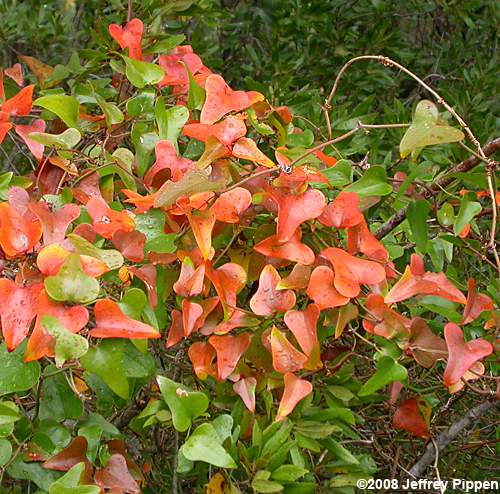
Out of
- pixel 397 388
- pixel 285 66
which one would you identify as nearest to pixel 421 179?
pixel 397 388

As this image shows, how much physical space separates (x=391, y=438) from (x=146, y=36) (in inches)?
34.0

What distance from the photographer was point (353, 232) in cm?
96

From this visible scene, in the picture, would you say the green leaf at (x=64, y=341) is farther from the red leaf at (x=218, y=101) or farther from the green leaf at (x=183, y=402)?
the red leaf at (x=218, y=101)

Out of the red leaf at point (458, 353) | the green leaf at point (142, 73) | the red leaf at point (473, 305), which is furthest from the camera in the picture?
the green leaf at point (142, 73)

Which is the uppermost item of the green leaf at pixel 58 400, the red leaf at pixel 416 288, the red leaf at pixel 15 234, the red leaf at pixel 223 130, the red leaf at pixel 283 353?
the red leaf at pixel 223 130

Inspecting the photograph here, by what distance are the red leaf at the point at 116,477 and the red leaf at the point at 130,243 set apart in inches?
9.2

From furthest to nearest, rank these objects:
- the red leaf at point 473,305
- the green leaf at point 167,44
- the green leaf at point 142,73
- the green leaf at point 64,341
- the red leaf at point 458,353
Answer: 1. the green leaf at point 167,44
2. the green leaf at point 142,73
3. the red leaf at point 473,305
4. the red leaf at point 458,353
5. the green leaf at point 64,341

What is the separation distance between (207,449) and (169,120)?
0.45m

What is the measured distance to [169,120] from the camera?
3.49ft

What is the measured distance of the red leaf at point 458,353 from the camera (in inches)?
33.5

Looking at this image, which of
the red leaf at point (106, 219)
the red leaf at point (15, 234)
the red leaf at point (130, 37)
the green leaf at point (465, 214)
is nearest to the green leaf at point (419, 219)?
the green leaf at point (465, 214)

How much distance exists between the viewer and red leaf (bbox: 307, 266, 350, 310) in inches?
34.3

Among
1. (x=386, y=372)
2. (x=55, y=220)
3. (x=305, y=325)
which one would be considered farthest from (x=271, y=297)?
(x=55, y=220)

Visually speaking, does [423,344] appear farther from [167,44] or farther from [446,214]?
[167,44]
